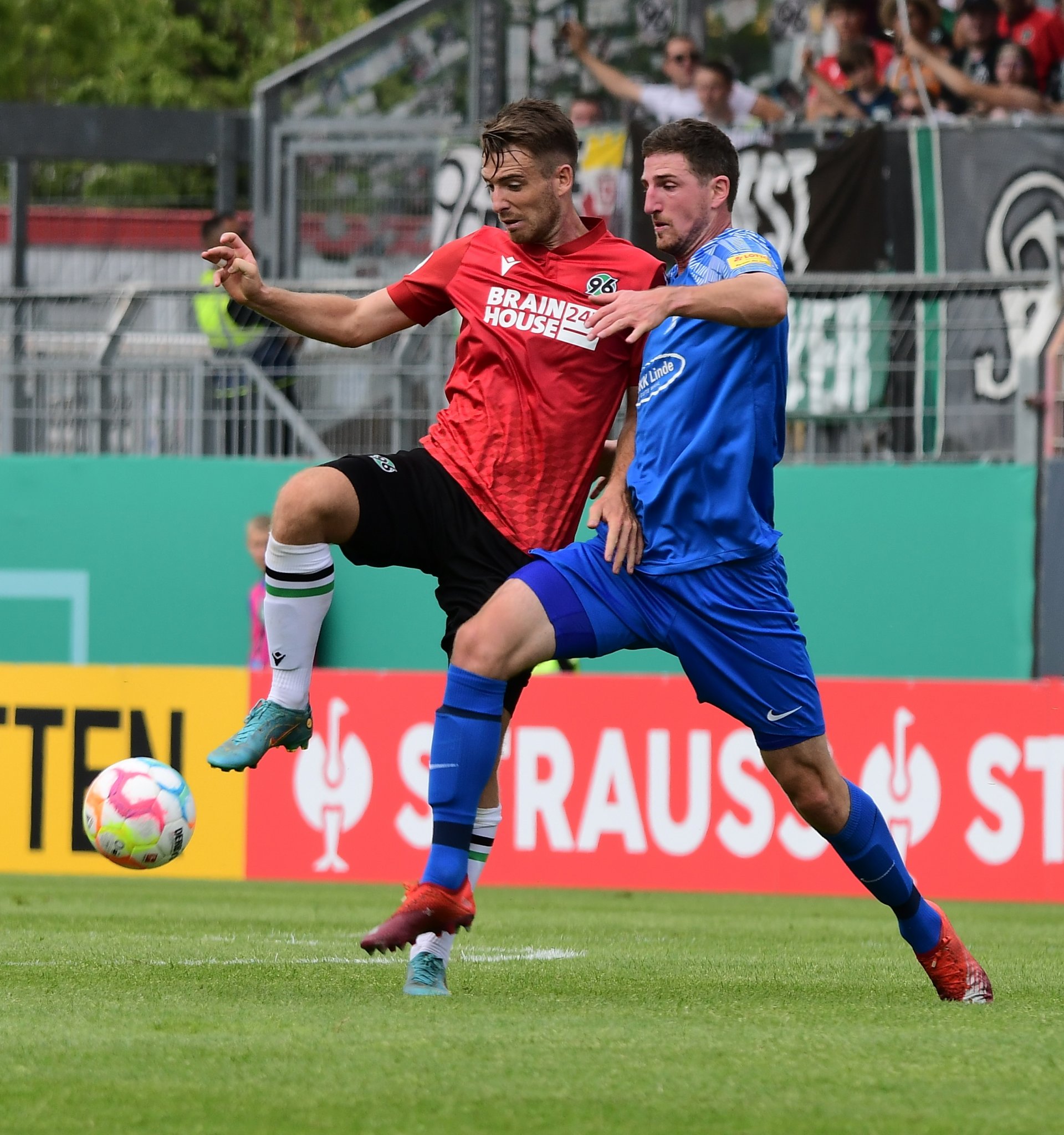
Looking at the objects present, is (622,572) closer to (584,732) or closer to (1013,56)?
(584,732)

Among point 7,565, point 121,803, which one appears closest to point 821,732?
point 121,803

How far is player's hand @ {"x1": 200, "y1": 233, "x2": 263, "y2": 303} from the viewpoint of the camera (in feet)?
19.5

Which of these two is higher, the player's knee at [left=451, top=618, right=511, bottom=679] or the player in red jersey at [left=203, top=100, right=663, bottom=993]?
the player in red jersey at [left=203, top=100, right=663, bottom=993]

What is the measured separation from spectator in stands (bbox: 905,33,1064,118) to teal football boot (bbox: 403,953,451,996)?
33.8 feet

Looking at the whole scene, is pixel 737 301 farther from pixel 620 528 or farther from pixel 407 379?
pixel 407 379

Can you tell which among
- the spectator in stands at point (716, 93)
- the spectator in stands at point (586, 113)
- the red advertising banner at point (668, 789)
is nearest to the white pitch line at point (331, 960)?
the red advertising banner at point (668, 789)

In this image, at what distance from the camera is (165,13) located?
2877cm

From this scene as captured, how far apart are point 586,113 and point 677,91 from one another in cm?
67

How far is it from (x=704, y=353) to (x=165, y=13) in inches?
981

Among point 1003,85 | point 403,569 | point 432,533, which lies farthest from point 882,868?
point 1003,85

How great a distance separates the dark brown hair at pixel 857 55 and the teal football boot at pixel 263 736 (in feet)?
33.2

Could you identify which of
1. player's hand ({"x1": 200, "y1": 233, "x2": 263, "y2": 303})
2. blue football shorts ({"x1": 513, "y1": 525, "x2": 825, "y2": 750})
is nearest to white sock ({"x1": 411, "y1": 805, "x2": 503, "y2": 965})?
blue football shorts ({"x1": 513, "y1": 525, "x2": 825, "y2": 750})

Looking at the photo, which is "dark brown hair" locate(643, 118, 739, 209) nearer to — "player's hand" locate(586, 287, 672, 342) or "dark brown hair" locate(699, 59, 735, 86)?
"player's hand" locate(586, 287, 672, 342)

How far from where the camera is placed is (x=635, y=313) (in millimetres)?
5223
